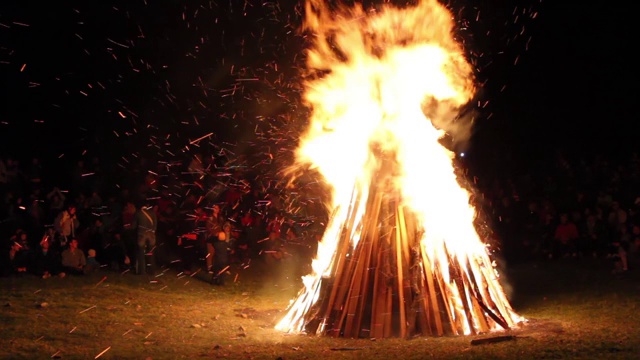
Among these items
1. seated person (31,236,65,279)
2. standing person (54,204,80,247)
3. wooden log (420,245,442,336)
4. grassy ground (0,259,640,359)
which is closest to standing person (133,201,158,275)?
grassy ground (0,259,640,359)

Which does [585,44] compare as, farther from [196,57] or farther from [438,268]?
[438,268]

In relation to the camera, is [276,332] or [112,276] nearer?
[276,332]

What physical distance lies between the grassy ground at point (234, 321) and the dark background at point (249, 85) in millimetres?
5512

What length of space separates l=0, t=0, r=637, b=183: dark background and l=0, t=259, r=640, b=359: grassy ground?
18.1 ft

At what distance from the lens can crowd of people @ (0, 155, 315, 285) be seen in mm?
14562

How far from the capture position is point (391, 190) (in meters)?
10.2

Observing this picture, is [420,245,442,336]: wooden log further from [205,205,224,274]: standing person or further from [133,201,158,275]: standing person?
[133,201,158,275]: standing person

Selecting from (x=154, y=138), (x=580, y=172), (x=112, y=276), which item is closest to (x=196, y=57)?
(x=154, y=138)

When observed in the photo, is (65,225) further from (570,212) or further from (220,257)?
(570,212)

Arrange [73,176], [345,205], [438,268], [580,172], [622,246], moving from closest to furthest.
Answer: [438,268], [345,205], [622,246], [73,176], [580,172]

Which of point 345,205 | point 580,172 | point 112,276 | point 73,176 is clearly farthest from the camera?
point 580,172

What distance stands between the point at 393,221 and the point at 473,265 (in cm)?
122

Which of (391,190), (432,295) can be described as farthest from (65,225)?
(432,295)

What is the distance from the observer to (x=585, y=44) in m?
23.0
